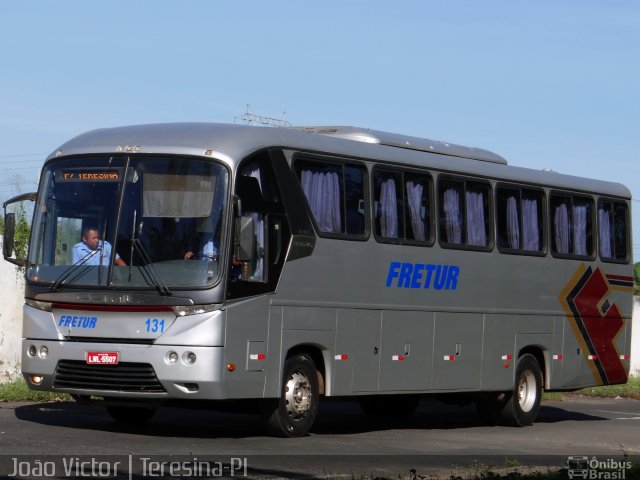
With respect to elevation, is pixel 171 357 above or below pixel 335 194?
below

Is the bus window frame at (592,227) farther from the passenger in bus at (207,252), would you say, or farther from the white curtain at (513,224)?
the passenger in bus at (207,252)

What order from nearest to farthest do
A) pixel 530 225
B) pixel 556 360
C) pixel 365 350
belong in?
1. pixel 365 350
2. pixel 530 225
3. pixel 556 360

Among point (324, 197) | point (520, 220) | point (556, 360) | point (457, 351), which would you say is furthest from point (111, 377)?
point (556, 360)

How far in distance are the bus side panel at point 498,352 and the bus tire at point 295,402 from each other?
394cm

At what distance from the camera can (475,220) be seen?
1936 centimetres

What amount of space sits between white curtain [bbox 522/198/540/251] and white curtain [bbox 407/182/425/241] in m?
2.65

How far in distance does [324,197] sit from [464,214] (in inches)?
126

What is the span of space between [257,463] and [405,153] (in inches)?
256

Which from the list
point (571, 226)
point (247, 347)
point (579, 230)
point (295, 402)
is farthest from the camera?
point (579, 230)

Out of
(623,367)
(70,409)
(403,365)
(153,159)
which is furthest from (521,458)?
(623,367)

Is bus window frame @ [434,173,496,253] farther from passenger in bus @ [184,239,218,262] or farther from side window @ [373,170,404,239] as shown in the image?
passenger in bus @ [184,239,218,262]

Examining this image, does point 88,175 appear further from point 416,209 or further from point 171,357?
point 416,209

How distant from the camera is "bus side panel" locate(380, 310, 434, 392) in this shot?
17625 mm

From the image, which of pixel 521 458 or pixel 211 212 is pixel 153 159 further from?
pixel 521 458
